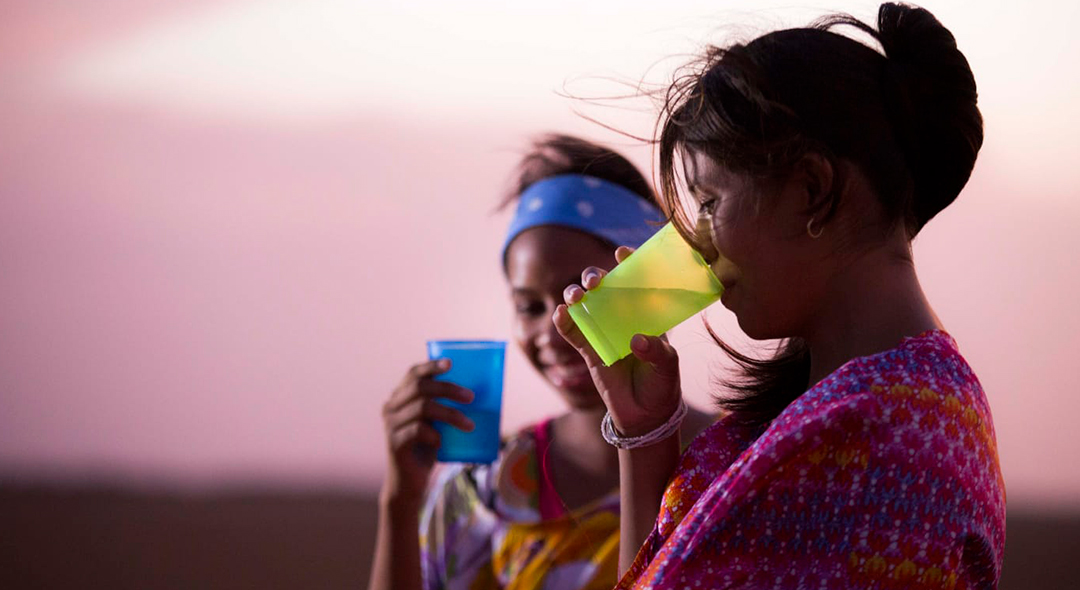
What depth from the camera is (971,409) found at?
2.52 ft

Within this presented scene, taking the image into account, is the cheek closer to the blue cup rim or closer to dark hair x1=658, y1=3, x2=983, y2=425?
the blue cup rim

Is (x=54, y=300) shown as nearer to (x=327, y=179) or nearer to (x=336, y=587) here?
(x=327, y=179)

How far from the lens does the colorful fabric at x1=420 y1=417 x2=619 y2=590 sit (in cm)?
151

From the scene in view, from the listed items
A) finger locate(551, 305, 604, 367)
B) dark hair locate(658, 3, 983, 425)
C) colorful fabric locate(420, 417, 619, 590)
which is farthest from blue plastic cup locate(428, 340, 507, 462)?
dark hair locate(658, 3, 983, 425)

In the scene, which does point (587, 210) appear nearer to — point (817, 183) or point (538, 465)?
point (538, 465)

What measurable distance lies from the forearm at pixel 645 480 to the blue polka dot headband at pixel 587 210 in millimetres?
636

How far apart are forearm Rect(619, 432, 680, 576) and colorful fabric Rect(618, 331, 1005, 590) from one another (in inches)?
8.0

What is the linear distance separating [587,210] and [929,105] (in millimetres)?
794

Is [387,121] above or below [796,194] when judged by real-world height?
above

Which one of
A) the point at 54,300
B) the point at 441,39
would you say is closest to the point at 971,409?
the point at 441,39

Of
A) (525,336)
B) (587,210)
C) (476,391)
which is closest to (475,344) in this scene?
(476,391)

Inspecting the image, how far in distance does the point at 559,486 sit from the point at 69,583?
1999 mm

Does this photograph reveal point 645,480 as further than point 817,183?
Yes

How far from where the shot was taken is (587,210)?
1593 millimetres
